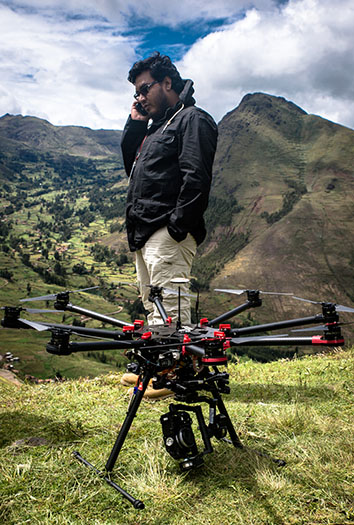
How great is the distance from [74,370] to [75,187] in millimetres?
154351

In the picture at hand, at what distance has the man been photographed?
14.7ft

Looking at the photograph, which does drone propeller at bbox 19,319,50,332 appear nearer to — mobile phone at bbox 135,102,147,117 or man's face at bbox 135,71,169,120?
man's face at bbox 135,71,169,120

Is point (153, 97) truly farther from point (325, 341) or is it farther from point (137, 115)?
point (325, 341)

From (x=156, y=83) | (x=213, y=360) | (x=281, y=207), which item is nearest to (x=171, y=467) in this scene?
(x=213, y=360)

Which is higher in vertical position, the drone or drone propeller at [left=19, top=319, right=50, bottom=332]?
drone propeller at [left=19, top=319, right=50, bottom=332]

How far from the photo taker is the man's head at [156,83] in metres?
5.23

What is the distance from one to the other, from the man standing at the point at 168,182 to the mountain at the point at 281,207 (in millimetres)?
32382

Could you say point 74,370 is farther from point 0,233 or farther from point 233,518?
point 0,233

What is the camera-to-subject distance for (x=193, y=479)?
8.40ft

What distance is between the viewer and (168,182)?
15.7 feet

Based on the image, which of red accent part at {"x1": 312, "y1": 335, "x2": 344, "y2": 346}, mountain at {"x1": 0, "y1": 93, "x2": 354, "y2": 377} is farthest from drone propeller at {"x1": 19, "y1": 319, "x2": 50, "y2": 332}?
mountain at {"x1": 0, "y1": 93, "x2": 354, "y2": 377}

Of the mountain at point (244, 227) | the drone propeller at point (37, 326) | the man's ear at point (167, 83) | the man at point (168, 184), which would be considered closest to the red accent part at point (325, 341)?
the drone propeller at point (37, 326)

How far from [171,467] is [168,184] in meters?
3.24

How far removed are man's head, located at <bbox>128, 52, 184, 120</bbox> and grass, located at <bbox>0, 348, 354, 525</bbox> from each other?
13.3ft
